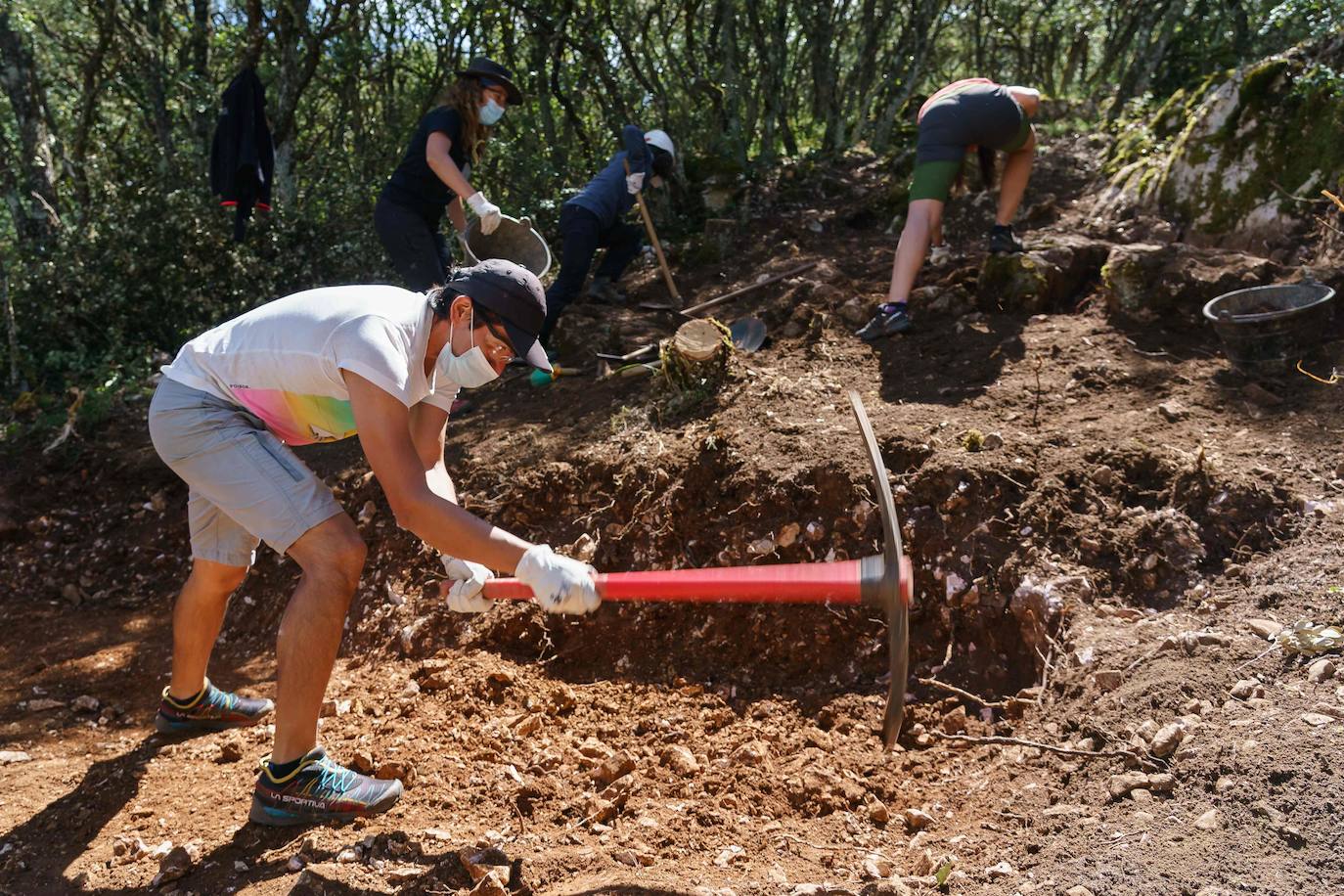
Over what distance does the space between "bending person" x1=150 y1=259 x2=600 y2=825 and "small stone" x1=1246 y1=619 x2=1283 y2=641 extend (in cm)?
201

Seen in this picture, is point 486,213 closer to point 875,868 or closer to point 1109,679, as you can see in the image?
point 1109,679

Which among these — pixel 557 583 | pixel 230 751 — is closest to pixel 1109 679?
pixel 557 583

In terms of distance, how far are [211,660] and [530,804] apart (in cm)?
228

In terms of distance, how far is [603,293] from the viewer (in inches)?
256

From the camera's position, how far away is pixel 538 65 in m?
8.40

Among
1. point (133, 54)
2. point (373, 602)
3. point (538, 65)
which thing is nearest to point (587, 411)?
point (373, 602)

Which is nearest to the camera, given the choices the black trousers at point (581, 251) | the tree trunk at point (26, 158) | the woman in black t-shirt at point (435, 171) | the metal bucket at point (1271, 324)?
the metal bucket at point (1271, 324)

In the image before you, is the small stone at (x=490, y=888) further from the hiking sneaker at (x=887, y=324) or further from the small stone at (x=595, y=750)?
the hiking sneaker at (x=887, y=324)

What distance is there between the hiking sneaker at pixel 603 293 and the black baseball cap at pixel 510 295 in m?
3.79

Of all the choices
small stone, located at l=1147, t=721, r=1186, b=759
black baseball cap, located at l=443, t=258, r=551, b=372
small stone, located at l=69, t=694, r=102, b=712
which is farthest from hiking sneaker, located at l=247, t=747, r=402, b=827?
small stone, located at l=1147, t=721, r=1186, b=759

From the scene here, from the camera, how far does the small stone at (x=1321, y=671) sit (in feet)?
8.89

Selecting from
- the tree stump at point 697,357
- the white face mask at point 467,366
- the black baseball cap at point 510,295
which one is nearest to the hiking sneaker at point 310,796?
the white face mask at point 467,366

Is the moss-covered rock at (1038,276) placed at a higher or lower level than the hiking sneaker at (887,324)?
higher

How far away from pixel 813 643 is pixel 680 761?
2.66ft
